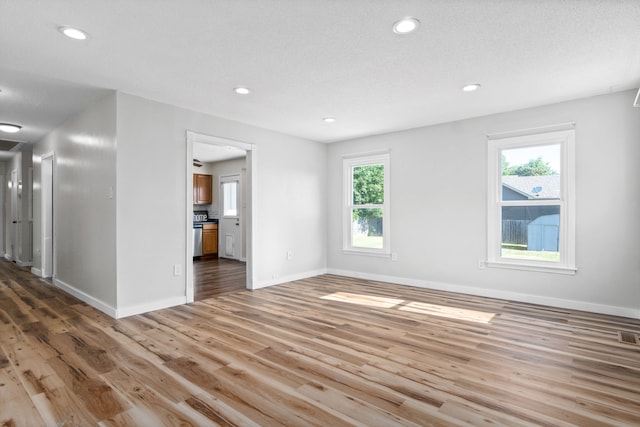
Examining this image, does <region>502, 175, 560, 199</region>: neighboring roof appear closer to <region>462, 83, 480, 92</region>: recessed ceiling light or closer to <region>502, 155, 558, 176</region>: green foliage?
<region>502, 155, 558, 176</region>: green foliage

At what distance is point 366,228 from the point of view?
588 cm

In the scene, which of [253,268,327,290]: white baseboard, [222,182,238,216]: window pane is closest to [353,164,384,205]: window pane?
[253,268,327,290]: white baseboard

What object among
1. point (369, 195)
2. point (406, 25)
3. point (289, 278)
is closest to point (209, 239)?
point (289, 278)

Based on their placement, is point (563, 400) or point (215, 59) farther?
point (215, 59)

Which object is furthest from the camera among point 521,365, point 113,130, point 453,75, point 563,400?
point 113,130

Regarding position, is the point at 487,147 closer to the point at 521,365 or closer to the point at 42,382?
the point at 521,365

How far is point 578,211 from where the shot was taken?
3895 mm

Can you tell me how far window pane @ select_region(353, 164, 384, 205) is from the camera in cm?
570

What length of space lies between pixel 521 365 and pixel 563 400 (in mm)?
466

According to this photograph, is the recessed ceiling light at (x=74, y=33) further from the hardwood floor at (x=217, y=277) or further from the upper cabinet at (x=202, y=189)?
the upper cabinet at (x=202, y=189)

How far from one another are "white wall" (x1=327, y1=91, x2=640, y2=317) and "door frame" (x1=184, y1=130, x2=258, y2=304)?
172cm

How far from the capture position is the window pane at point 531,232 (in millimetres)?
4098

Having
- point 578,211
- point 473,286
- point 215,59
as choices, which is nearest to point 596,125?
point 578,211

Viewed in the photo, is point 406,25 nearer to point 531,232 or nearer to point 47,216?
Answer: point 531,232
